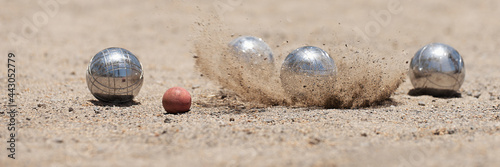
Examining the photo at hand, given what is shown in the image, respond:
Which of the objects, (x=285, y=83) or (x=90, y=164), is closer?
(x=90, y=164)

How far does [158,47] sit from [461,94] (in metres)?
11.1

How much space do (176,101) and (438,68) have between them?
549 centimetres

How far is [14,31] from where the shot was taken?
19250mm

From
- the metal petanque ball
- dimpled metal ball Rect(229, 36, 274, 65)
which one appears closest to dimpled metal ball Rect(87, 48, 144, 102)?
dimpled metal ball Rect(229, 36, 274, 65)

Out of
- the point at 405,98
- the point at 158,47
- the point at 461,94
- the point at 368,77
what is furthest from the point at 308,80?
the point at 158,47

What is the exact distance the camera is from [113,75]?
8805 mm

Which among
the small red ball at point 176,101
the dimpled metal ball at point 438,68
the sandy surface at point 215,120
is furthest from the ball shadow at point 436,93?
the small red ball at point 176,101

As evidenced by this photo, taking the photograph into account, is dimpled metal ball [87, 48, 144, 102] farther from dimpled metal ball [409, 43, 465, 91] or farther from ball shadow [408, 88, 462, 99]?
ball shadow [408, 88, 462, 99]

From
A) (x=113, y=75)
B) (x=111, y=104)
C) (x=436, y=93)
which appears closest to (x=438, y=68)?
(x=436, y=93)

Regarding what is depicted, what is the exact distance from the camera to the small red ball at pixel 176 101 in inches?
330

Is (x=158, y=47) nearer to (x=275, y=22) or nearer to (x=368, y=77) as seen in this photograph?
(x=275, y=22)

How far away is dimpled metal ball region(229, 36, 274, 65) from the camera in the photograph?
10.2 metres

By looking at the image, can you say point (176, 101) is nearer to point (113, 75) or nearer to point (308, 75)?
point (113, 75)

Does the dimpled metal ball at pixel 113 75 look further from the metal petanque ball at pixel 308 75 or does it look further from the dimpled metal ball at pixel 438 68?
the dimpled metal ball at pixel 438 68
